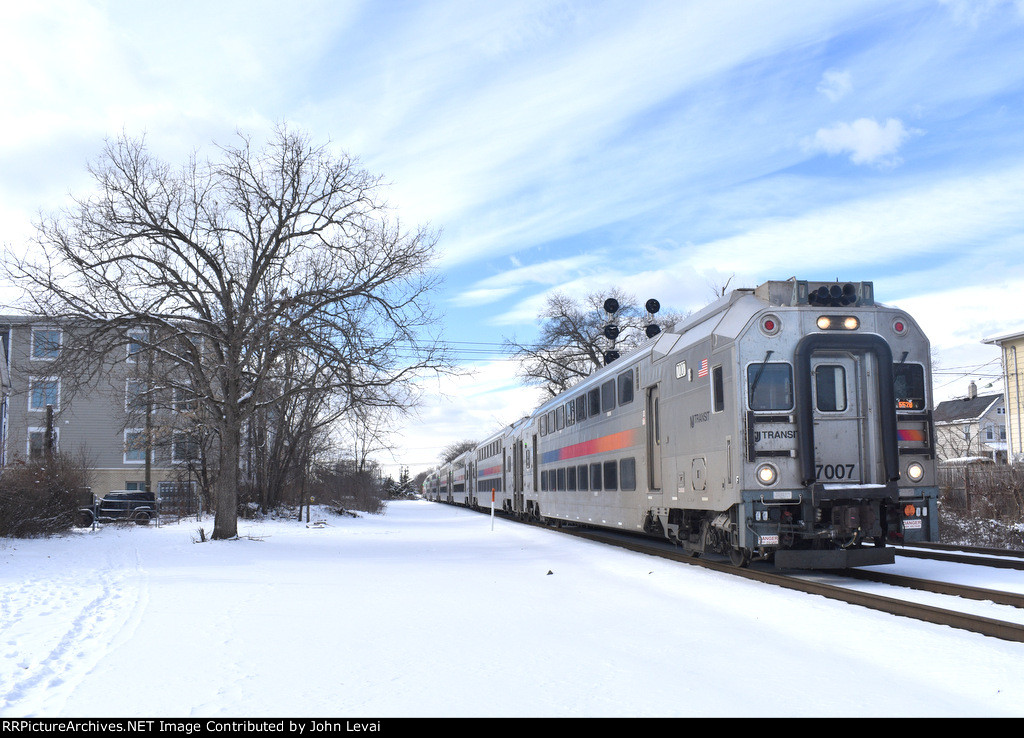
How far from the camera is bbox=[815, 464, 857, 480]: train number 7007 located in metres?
10.6

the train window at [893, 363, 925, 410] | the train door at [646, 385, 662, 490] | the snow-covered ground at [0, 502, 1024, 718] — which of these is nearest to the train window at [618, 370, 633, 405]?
the train door at [646, 385, 662, 490]

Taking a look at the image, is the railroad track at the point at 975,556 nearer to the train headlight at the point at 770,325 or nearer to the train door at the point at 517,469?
the train headlight at the point at 770,325

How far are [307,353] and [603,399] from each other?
271 inches

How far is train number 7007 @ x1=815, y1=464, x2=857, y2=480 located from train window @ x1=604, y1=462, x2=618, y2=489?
21.3 ft

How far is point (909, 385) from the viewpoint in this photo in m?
11.1

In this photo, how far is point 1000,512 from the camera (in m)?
20.0

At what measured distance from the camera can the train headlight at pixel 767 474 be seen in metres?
10.4

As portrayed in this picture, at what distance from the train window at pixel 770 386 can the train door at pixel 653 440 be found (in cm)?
354

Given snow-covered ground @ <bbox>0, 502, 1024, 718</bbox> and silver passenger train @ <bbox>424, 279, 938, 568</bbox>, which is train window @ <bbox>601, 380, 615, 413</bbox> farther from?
snow-covered ground @ <bbox>0, 502, 1024, 718</bbox>

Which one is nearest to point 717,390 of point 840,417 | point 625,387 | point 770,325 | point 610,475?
point 770,325

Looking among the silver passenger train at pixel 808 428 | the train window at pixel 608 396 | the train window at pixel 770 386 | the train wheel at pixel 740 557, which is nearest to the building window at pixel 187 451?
the train window at pixel 608 396

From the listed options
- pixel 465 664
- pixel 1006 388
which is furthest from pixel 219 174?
pixel 1006 388

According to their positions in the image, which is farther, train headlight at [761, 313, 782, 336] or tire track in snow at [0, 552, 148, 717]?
train headlight at [761, 313, 782, 336]
